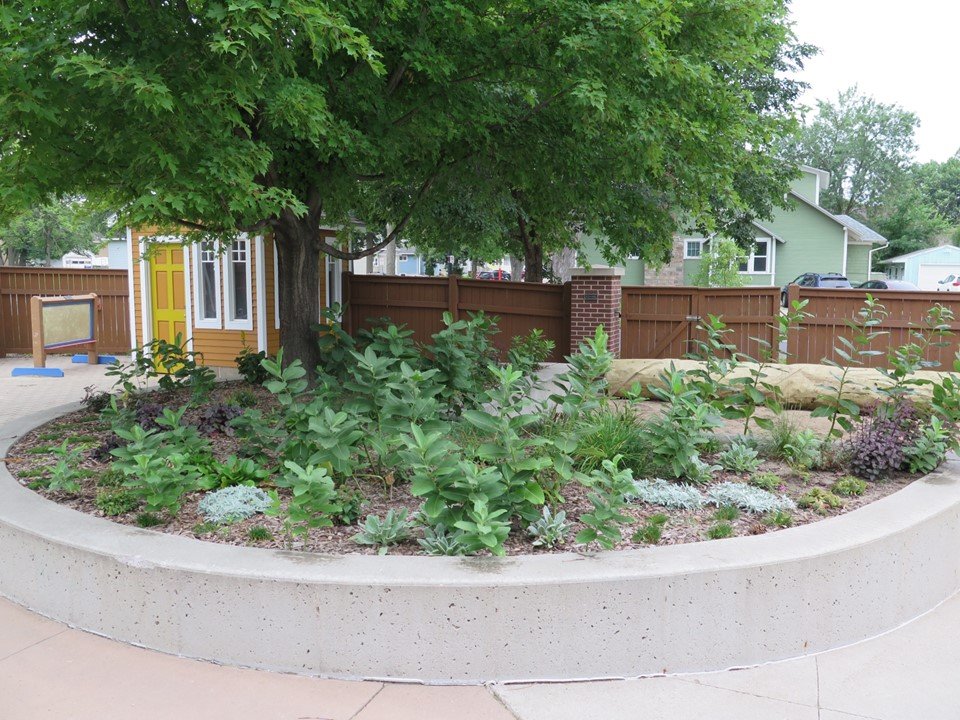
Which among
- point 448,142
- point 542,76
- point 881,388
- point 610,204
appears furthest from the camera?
point 610,204

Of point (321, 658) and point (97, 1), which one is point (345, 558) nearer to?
point (321, 658)

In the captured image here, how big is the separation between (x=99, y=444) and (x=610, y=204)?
620cm

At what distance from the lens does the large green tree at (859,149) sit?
63938 millimetres

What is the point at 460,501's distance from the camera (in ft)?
12.9

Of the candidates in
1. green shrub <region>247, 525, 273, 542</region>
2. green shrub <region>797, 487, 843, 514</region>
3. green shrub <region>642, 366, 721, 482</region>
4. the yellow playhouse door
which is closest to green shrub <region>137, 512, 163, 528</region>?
green shrub <region>247, 525, 273, 542</region>

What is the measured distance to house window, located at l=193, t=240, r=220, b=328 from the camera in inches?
517

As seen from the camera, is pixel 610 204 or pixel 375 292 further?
pixel 375 292

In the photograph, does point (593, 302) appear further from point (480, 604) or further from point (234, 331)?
point (480, 604)

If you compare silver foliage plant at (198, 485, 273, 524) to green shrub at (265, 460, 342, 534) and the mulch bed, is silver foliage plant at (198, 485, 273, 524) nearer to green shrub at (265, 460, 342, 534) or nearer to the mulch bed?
the mulch bed

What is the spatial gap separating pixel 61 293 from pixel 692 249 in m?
28.8

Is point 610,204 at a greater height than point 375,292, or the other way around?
point 610,204

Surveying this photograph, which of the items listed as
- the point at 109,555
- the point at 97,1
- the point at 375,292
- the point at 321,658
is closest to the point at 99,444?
the point at 109,555

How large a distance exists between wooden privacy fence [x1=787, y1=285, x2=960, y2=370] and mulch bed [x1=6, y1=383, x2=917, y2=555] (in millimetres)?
8301

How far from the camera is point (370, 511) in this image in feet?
15.4
